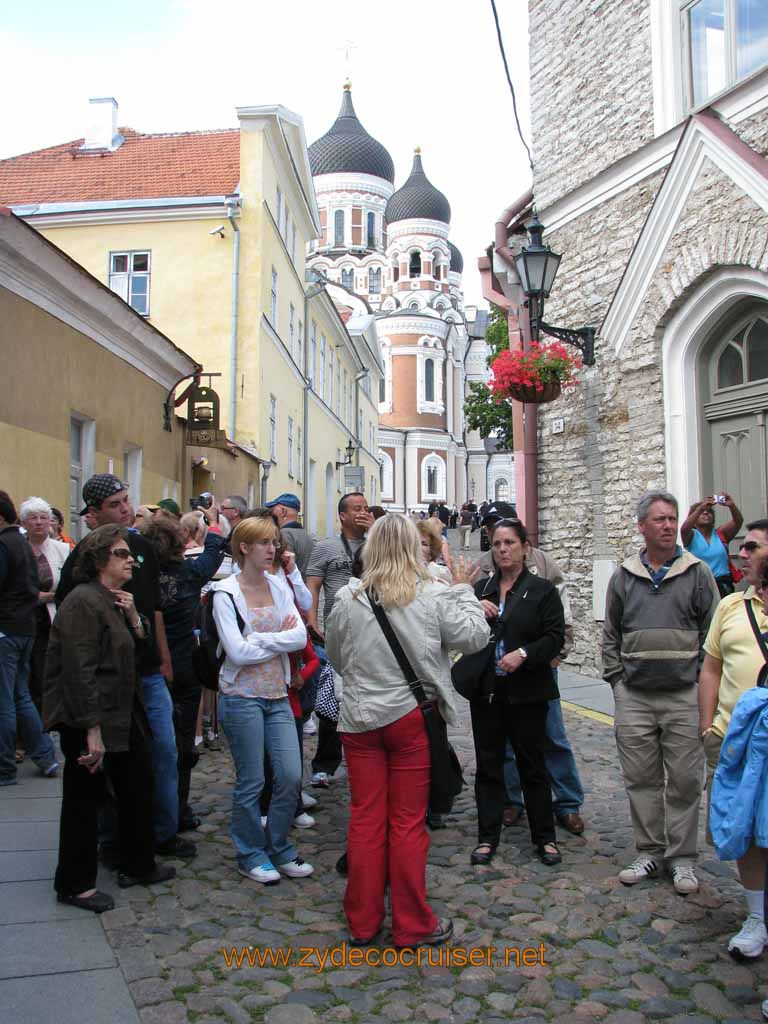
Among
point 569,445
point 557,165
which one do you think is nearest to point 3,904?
point 569,445

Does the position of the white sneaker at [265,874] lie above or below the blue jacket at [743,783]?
below

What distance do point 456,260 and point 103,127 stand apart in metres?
61.8

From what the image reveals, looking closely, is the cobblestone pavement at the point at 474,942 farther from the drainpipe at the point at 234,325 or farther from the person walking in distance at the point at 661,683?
the drainpipe at the point at 234,325

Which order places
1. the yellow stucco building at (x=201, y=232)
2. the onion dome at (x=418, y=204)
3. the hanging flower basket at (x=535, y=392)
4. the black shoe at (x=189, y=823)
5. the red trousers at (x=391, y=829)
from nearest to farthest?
the red trousers at (x=391, y=829), the black shoe at (x=189, y=823), the hanging flower basket at (x=535, y=392), the yellow stucco building at (x=201, y=232), the onion dome at (x=418, y=204)

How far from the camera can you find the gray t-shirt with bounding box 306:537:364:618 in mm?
6234

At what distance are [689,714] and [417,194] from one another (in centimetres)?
7565

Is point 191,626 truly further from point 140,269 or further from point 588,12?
point 140,269

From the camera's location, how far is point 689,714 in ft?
15.1

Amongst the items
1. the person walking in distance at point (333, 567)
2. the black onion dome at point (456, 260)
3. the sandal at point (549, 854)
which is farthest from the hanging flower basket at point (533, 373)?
the black onion dome at point (456, 260)

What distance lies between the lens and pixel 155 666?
4.66 metres

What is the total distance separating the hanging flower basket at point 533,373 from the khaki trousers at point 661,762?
6030 mm

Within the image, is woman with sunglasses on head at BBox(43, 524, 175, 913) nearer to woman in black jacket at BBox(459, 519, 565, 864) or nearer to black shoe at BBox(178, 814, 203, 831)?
black shoe at BBox(178, 814, 203, 831)

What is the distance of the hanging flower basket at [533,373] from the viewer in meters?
10.3

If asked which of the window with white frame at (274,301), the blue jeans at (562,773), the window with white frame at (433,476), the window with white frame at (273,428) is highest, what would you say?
the window with white frame at (433,476)
